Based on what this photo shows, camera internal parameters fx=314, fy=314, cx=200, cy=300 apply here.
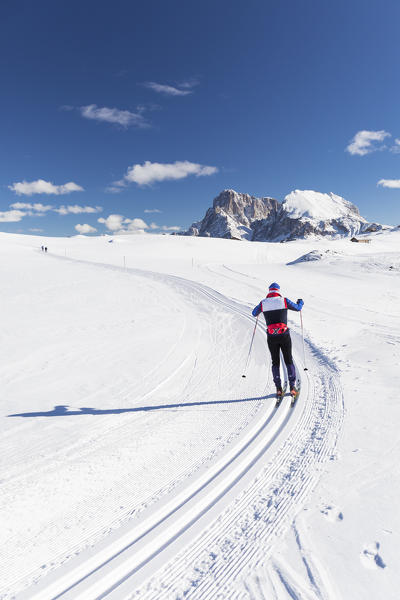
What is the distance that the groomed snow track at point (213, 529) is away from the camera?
2592 millimetres

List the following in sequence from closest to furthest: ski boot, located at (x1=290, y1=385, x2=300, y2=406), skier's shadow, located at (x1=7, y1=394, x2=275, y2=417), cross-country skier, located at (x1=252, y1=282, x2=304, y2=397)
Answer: skier's shadow, located at (x1=7, y1=394, x2=275, y2=417)
ski boot, located at (x1=290, y1=385, x2=300, y2=406)
cross-country skier, located at (x1=252, y1=282, x2=304, y2=397)

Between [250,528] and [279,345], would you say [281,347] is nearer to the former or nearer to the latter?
[279,345]

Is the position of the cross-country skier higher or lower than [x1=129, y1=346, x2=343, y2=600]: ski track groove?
higher

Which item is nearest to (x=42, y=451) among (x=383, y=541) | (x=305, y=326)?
(x=383, y=541)

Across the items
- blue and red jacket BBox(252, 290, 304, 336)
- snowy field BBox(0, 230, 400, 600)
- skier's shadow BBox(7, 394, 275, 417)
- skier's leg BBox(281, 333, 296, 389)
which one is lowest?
skier's shadow BBox(7, 394, 275, 417)

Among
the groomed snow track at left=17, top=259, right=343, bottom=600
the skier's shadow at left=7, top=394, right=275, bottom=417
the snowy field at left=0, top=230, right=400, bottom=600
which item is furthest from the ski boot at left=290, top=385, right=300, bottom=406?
the groomed snow track at left=17, top=259, right=343, bottom=600

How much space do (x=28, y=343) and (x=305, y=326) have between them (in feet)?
30.5

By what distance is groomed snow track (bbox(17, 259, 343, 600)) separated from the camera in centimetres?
259

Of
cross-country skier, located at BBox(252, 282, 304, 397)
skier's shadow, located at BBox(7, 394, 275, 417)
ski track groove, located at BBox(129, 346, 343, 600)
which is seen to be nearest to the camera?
ski track groove, located at BBox(129, 346, 343, 600)

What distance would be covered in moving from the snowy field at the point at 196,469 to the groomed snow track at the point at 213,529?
0.05 ft

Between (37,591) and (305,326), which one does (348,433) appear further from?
(305,326)

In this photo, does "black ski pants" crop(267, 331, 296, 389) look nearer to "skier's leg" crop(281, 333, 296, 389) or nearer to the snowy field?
"skier's leg" crop(281, 333, 296, 389)

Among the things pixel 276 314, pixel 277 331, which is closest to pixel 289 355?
pixel 277 331

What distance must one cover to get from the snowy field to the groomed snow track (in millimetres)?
14
